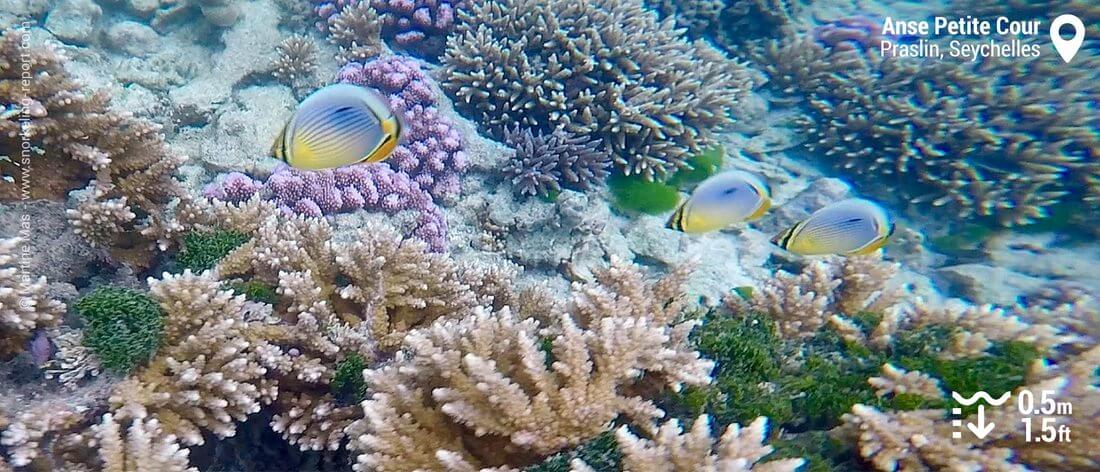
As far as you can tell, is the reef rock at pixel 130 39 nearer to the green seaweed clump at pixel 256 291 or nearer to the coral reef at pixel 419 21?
the coral reef at pixel 419 21

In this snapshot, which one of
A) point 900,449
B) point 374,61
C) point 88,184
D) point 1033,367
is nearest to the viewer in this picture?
point 900,449

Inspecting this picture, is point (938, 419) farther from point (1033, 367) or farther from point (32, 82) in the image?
point (32, 82)

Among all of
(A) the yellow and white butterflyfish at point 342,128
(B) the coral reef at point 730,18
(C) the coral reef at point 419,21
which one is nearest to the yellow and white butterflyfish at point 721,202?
(A) the yellow and white butterflyfish at point 342,128

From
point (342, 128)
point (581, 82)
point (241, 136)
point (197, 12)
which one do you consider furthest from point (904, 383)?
point (197, 12)

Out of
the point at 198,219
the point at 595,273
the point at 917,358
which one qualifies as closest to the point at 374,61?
the point at 198,219

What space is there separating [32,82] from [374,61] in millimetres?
3068

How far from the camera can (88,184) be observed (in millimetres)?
3145

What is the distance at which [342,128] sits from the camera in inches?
89.3

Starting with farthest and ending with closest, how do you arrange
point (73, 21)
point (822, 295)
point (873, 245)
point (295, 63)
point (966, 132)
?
point (966, 132) → point (73, 21) → point (295, 63) → point (822, 295) → point (873, 245)

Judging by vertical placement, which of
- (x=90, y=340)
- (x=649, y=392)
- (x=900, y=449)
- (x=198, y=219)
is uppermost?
(x=198, y=219)

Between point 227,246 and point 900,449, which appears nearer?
point 900,449

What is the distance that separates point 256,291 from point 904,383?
3008mm

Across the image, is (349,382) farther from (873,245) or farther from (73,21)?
(73,21)

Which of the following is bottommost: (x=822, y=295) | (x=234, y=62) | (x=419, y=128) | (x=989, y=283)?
(x=822, y=295)
